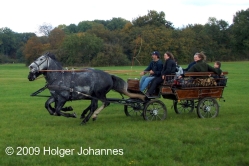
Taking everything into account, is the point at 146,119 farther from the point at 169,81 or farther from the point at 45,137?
the point at 45,137

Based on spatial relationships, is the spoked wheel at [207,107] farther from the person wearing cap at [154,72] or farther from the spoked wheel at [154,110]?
the person wearing cap at [154,72]

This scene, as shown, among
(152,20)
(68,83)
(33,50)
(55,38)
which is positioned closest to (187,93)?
(68,83)

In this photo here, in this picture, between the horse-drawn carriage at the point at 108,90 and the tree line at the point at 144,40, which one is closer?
the horse-drawn carriage at the point at 108,90

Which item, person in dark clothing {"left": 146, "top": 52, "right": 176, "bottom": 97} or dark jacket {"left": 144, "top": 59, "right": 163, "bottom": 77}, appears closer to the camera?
A: person in dark clothing {"left": 146, "top": 52, "right": 176, "bottom": 97}

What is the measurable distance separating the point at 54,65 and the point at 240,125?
5547mm

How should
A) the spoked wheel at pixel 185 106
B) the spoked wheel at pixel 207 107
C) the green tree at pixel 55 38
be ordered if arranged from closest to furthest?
the spoked wheel at pixel 207 107 → the spoked wheel at pixel 185 106 → the green tree at pixel 55 38

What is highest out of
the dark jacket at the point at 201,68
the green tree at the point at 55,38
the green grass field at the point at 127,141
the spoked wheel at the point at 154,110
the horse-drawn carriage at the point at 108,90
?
the green tree at the point at 55,38

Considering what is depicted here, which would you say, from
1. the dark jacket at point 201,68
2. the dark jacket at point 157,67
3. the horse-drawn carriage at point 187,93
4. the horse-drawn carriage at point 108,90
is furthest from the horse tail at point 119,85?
the dark jacket at point 201,68

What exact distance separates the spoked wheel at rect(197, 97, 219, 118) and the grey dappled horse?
10.1ft

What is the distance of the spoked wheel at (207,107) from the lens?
39.5 ft

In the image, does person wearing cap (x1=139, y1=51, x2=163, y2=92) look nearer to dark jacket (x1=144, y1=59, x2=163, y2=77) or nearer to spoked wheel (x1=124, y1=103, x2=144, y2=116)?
dark jacket (x1=144, y1=59, x2=163, y2=77)

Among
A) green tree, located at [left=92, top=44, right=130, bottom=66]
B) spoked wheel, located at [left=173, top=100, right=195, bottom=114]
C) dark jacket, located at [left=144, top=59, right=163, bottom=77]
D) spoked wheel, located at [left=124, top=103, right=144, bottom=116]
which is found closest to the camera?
dark jacket, located at [left=144, top=59, right=163, bottom=77]

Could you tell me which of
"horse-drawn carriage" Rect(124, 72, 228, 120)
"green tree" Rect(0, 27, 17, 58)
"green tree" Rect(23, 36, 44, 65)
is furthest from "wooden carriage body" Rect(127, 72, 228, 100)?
"green tree" Rect(0, 27, 17, 58)

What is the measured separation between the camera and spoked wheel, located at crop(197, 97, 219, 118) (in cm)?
1205
